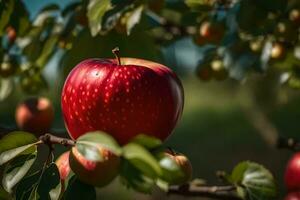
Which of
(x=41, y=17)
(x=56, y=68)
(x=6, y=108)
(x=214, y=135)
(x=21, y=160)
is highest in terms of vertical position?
(x=21, y=160)

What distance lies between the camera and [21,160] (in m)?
0.88

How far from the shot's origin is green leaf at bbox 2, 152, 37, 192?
0.88m

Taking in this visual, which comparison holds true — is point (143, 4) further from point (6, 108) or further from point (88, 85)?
point (6, 108)

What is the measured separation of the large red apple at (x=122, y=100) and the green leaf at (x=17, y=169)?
0.08 meters

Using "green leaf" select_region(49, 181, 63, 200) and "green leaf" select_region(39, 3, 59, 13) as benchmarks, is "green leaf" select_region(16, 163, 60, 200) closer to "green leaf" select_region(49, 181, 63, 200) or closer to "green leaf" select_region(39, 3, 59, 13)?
"green leaf" select_region(49, 181, 63, 200)

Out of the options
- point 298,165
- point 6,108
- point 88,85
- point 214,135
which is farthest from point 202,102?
point 88,85

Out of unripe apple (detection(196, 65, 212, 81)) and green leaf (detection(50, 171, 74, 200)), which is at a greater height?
green leaf (detection(50, 171, 74, 200))

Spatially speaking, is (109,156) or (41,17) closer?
(109,156)

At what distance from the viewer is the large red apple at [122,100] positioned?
90 cm

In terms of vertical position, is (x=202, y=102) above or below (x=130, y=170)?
below

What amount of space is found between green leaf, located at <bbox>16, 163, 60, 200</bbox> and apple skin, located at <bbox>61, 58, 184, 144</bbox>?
3.1 inches

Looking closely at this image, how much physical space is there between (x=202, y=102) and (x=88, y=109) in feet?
26.2

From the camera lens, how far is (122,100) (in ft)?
2.95

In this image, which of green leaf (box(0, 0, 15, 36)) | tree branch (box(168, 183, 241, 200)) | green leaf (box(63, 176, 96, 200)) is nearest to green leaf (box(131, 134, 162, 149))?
green leaf (box(63, 176, 96, 200))
